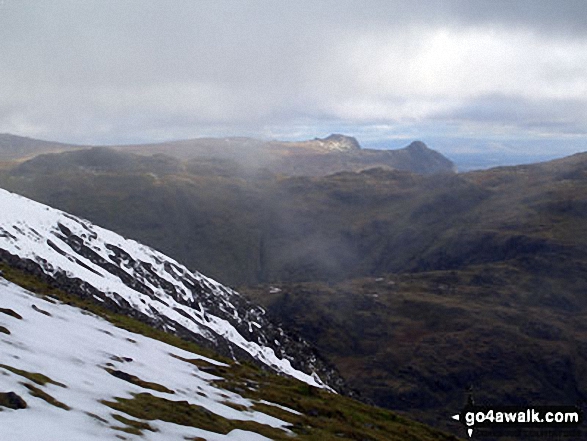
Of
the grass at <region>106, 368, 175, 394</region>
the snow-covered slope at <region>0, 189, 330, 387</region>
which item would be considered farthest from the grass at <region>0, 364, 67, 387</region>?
the snow-covered slope at <region>0, 189, 330, 387</region>

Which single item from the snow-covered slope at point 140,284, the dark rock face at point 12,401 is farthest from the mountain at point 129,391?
the snow-covered slope at point 140,284

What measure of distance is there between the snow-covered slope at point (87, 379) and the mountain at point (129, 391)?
0.10 m

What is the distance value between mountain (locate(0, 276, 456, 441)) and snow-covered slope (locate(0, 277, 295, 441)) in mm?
98

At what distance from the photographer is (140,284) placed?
106 metres

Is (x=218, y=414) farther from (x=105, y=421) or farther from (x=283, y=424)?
(x=105, y=421)

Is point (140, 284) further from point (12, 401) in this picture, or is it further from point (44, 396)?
point (12, 401)

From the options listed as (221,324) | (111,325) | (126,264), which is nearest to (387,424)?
(111,325)

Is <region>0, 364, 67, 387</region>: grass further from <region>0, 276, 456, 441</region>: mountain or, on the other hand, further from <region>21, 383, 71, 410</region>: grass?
<region>21, 383, 71, 410</region>: grass

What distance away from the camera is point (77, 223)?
113 m

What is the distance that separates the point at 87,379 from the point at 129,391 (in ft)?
9.54

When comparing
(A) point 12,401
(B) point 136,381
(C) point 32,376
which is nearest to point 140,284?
(B) point 136,381

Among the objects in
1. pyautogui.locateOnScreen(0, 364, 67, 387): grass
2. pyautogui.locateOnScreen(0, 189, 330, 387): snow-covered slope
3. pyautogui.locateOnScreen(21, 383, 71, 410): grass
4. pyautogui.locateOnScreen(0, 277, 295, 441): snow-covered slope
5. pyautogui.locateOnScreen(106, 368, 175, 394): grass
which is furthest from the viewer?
pyautogui.locateOnScreen(0, 189, 330, 387): snow-covered slope

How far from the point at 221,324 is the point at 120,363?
71.0 m

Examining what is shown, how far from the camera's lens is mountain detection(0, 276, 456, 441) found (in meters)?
Result: 28.2
